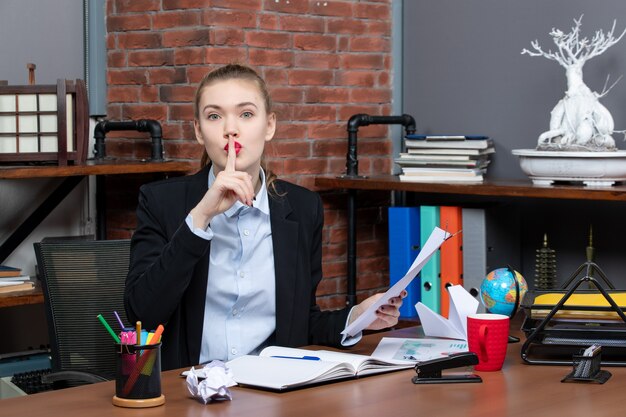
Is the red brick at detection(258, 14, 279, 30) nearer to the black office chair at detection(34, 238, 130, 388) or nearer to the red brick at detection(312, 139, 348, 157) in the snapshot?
the red brick at detection(312, 139, 348, 157)

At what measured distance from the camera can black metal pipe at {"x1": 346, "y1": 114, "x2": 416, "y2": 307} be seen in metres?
3.71

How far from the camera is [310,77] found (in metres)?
3.74

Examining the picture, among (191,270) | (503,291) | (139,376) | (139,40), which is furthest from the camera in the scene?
(139,40)

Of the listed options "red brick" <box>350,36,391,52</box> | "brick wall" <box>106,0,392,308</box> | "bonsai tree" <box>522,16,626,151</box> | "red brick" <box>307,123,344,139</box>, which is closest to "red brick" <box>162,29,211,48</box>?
"brick wall" <box>106,0,392,308</box>

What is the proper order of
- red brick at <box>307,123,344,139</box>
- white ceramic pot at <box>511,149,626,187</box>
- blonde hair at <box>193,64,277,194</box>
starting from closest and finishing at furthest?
blonde hair at <box>193,64,277,194</box>
white ceramic pot at <box>511,149,626,187</box>
red brick at <box>307,123,344,139</box>

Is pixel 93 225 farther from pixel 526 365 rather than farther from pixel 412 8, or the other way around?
pixel 526 365

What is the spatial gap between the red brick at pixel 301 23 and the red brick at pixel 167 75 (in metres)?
0.40

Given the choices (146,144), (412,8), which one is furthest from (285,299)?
(412,8)

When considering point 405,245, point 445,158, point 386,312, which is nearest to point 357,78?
point 445,158

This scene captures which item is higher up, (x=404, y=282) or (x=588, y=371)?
(x=404, y=282)

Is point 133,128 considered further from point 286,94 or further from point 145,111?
point 286,94

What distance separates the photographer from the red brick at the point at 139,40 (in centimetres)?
364

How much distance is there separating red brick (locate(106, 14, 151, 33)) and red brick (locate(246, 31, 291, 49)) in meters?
0.39

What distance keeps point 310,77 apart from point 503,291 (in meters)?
Result: 1.71
